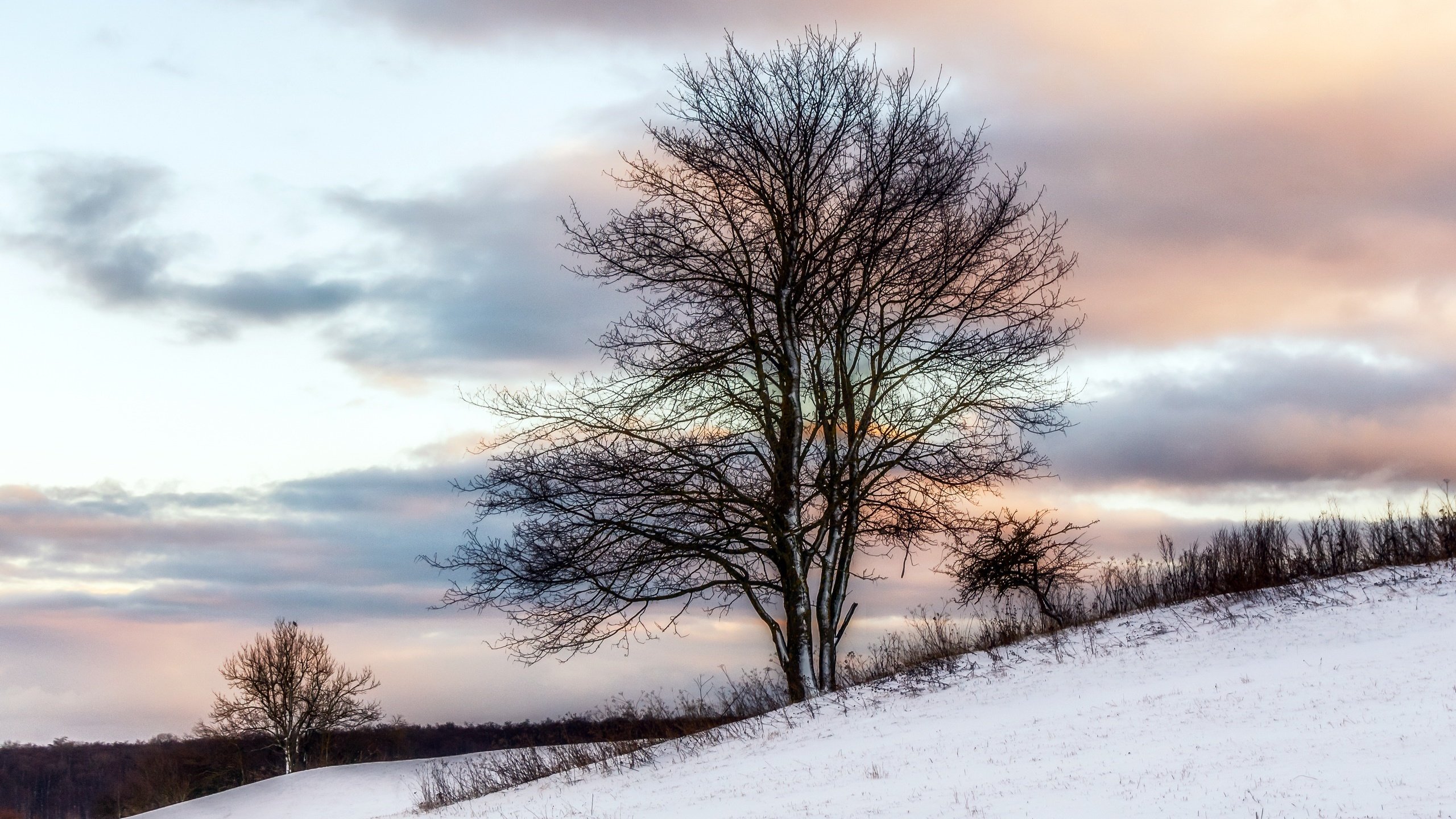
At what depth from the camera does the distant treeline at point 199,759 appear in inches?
792

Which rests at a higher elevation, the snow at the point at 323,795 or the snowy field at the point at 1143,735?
the snowy field at the point at 1143,735

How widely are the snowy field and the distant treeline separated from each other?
2179 millimetres

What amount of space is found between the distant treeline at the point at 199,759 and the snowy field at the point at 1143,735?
2.18m

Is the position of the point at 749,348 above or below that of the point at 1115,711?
above

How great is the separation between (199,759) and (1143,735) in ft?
188

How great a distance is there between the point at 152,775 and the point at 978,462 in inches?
2156

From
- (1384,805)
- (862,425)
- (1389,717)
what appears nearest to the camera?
(1384,805)

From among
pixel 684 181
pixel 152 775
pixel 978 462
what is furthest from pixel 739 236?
pixel 152 775

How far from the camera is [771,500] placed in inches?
695

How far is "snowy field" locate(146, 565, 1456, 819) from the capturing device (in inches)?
347

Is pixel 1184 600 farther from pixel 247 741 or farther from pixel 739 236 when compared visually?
pixel 247 741

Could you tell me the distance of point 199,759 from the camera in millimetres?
56625

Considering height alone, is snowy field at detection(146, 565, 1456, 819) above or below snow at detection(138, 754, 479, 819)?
above

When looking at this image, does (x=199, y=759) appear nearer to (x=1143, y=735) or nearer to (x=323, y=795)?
(x=323, y=795)
